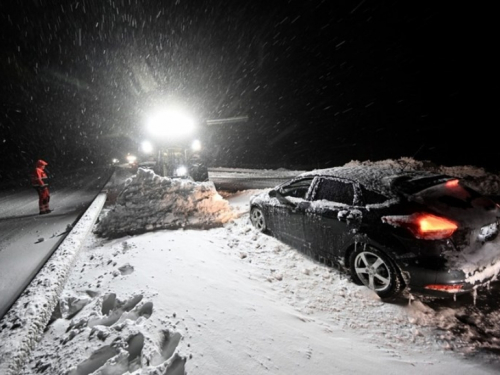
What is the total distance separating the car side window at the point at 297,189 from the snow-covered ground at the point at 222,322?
107cm

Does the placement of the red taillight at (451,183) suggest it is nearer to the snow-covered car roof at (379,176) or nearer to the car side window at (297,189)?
the snow-covered car roof at (379,176)

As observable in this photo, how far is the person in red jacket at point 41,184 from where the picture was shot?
902 cm

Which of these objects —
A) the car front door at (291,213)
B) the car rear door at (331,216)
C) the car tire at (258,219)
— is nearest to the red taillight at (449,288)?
the car rear door at (331,216)

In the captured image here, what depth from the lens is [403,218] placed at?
11.0 ft

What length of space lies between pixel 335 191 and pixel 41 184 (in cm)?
914

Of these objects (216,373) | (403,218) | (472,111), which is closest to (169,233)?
(216,373)

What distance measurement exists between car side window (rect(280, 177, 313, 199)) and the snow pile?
179 cm

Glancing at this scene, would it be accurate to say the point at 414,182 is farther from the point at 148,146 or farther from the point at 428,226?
the point at 148,146

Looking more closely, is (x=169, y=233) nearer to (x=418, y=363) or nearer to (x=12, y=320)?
(x=12, y=320)

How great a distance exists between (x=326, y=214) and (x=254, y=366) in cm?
240

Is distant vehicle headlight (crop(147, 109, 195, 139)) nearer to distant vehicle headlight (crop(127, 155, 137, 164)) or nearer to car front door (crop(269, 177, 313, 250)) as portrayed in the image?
car front door (crop(269, 177, 313, 250))

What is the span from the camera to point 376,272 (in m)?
→ 3.65

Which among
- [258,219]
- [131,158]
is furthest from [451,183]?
[131,158]

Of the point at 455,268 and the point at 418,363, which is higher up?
the point at 455,268
